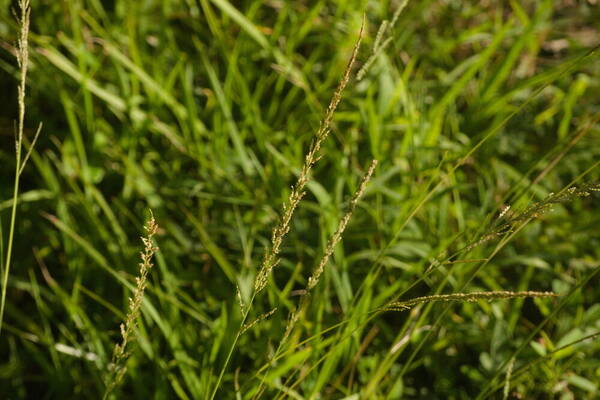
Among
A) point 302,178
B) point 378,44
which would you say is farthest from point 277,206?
point 302,178

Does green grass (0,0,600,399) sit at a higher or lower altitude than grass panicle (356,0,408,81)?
lower

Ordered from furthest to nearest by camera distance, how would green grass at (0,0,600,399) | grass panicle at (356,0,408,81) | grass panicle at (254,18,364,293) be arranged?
1. green grass at (0,0,600,399)
2. grass panicle at (356,0,408,81)
3. grass panicle at (254,18,364,293)

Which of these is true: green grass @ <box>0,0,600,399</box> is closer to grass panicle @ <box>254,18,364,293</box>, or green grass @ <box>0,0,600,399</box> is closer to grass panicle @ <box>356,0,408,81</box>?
grass panicle @ <box>356,0,408,81</box>

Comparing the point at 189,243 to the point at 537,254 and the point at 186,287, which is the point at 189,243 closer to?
the point at 186,287

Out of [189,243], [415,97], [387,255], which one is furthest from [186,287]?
[415,97]

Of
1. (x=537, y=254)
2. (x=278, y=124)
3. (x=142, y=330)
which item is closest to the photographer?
(x=142, y=330)

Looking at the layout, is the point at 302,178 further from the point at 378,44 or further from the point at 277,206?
the point at 277,206

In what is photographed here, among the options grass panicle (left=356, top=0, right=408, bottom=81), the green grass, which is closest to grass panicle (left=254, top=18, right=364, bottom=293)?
grass panicle (left=356, top=0, right=408, bottom=81)

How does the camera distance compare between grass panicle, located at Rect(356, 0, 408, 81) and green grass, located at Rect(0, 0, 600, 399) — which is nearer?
grass panicle, located at Rect(356, 0, 408, 81)
